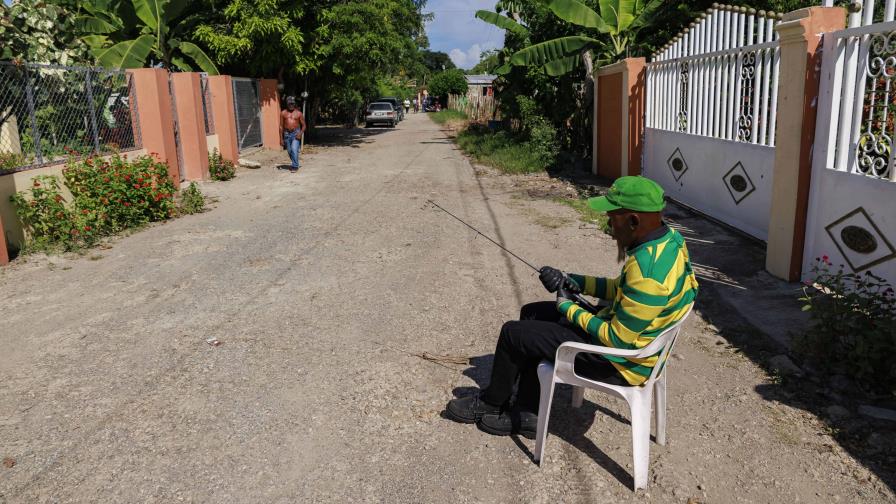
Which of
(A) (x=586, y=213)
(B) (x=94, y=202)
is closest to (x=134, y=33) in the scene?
(B) (x=94, y=202)

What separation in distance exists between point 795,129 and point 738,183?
2.15 metres

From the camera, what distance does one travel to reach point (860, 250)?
5133mm

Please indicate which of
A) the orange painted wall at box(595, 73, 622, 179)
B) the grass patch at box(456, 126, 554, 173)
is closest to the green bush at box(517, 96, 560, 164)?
the grass patch at box(456, 126, 554, 173)

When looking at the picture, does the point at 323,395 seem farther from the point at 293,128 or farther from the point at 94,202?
the point at 293,128

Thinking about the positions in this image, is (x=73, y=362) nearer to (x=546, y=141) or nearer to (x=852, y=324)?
(x=852, y=324)

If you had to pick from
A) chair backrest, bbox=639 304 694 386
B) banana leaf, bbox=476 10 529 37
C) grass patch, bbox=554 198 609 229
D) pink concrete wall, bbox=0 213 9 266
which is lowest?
grass patch, bbox=554 198 609 229

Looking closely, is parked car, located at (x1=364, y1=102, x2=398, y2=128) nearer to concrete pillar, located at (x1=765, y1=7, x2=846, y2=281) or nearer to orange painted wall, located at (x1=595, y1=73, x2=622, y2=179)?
orange painted wall, located at (x1=595, y1=73, x2=622, y2=179)

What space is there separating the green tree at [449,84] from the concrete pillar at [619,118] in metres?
43.3

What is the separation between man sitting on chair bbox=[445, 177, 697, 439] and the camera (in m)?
2.88

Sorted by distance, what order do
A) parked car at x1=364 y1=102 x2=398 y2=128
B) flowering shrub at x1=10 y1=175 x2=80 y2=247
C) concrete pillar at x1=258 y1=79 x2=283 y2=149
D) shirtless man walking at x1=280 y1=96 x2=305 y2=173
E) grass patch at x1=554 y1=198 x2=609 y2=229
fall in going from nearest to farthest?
flowering shrub at x1=10 y1=175 x2=80 y2=247 → grass patch at x1=554 y1=198 x2=609 y2=229 → shirtless man walking at x1=280 y1=96 x2=305 y2=173 → concrete pillar at x1=258 y1=79 x2=283 y2=149 → parked car at x1=364 y1=102 x2=398 y2=128

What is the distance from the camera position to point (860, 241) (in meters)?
5.13

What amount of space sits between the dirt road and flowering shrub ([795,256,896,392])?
1.34 ft

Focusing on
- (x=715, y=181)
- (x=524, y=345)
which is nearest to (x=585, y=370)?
(x=524, y=345)

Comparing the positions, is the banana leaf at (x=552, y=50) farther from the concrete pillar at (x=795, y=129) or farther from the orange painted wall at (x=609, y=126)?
the concrete pillar at (x=795, y=129)
